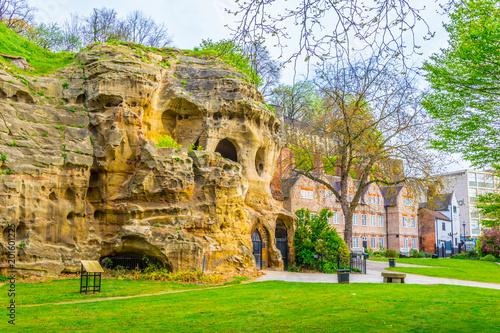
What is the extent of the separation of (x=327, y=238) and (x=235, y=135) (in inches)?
400

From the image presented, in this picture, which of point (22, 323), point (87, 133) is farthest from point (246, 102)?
point (22, 323)

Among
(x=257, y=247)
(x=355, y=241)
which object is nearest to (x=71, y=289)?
(x=257, y=247)

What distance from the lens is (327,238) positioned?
1221 inches

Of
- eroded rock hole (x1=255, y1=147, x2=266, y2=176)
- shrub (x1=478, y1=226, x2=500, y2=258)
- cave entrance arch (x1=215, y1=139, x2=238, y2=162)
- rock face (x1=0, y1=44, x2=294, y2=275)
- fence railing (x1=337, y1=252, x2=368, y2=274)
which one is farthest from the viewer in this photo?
shrub (x1=478, y1=226, x2=500, y2=258)

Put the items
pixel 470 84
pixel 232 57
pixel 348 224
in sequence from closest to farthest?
pixel 232 57 < pixel 470 84 < pixel 348 224

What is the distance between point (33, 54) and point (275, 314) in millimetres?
23455

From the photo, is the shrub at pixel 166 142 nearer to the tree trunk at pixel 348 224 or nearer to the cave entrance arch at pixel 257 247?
the cave entrance arch at pixel 257 247

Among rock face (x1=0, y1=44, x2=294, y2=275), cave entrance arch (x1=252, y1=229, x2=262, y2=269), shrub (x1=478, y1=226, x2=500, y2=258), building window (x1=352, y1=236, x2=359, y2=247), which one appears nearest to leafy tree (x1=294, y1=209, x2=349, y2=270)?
cave entrance arch (x1=252, y1=229, x2=262, y2=269)

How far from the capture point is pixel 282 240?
31.2 meters

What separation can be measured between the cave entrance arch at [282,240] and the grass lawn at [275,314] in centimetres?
1530

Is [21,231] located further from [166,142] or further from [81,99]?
[166,142]

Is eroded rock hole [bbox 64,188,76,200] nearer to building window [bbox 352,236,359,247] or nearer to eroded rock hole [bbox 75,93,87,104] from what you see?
eroded rock hole [bbox 75,93,87,104]

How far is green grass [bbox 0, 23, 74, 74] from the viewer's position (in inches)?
984

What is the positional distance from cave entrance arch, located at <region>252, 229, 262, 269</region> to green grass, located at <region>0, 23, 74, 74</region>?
16042 mm
